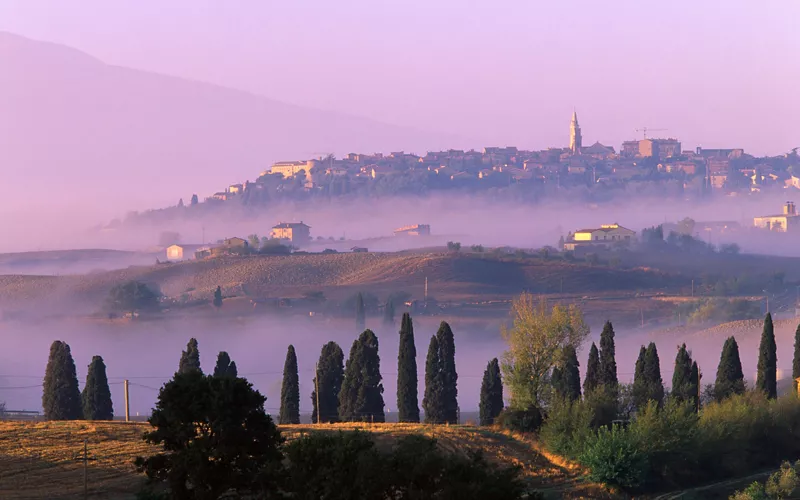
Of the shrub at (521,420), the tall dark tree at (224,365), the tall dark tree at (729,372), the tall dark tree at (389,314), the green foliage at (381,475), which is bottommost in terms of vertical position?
the tall dark tree at (389,314)

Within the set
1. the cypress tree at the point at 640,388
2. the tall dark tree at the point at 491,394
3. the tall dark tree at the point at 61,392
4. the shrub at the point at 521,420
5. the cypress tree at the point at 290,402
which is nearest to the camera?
the shrub at the point at 521,420

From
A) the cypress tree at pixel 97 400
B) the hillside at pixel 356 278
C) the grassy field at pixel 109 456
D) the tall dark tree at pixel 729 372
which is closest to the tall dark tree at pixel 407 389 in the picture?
the grassy field at pixel 109 456

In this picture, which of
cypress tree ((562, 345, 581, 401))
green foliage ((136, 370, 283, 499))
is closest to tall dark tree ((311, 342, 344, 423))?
cypress tree ((562, 345, 581, 401))

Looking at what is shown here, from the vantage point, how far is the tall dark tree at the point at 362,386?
64.7 metres

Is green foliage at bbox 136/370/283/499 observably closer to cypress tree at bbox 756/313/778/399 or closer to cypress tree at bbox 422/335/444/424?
cypress tree at bbox 422/335/444/424

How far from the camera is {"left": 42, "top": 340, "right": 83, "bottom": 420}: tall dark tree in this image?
208 ft

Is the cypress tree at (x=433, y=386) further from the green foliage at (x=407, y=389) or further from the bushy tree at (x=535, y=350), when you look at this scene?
the bushy tree at (x=535, y=350)

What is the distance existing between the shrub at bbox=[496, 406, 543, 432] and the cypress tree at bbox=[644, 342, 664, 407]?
606 centimetres

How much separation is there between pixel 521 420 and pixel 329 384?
43.1ft

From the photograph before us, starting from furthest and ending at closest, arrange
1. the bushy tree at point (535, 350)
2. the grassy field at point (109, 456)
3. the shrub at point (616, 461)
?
1. the bushy tree at point (535, 350)
2. the shrub at point (616, 461)
3. the grassy field at point (109, 456)

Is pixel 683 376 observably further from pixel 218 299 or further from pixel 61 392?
pixel 218 299

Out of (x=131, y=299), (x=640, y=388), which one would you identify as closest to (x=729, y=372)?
(x=640, y=388)

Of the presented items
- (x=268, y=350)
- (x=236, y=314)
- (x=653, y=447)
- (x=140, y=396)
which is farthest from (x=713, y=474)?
(x=236, y=314)

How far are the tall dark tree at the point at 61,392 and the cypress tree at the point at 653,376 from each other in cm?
2761
